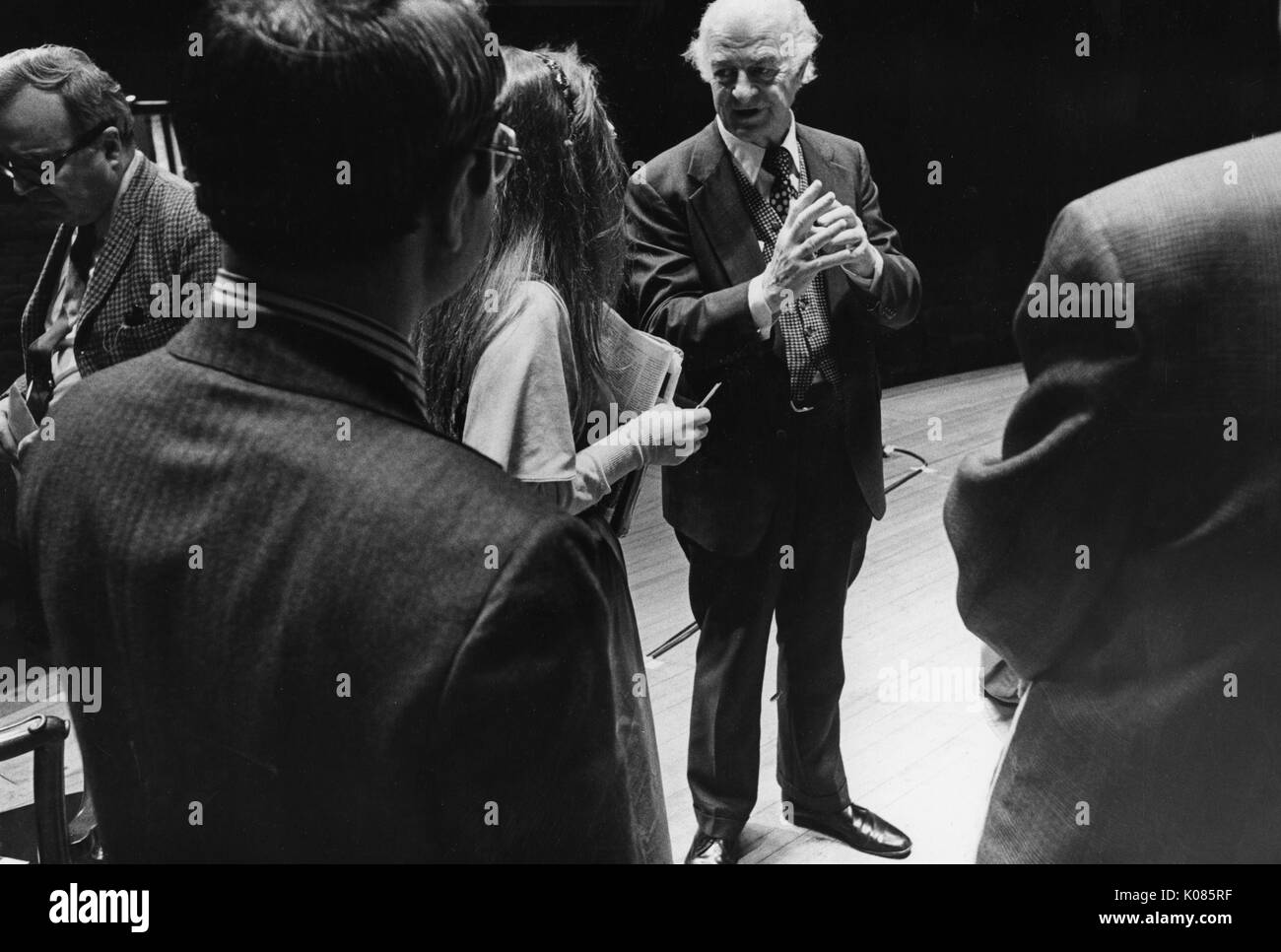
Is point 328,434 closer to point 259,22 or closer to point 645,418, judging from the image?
point 259,22

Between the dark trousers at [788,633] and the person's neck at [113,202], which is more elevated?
the person's neck at [113,202]

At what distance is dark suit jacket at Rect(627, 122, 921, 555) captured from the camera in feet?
7.66

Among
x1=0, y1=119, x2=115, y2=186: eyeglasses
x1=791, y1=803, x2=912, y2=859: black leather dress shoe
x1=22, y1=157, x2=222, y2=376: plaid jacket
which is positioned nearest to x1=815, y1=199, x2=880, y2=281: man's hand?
x1=22, y1=157, x2=222, y2=376: plaid jacket

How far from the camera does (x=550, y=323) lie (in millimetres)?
1646

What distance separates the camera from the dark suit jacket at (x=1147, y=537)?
109 cm

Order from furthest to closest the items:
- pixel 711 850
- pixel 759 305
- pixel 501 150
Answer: pixel 711 850
pixel 759 305
pixel 501 150

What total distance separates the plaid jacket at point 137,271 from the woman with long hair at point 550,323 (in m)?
0.69

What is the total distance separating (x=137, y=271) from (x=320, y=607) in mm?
1528

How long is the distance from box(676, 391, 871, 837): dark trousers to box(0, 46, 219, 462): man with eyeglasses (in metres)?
1.19

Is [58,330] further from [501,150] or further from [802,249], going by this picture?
[501,150]

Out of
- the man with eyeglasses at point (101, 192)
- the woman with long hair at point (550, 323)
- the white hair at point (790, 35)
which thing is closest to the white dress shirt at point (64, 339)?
the man with eyeglasses at point (101, 192)

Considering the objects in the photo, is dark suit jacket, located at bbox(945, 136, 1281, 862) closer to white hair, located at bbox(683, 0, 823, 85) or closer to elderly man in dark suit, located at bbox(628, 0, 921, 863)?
elderly man in dark suit, located at bbox(628, 0, 921, 863)

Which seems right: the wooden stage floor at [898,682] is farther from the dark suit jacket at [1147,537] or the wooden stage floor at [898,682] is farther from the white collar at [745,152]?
the white collar at [745,152]

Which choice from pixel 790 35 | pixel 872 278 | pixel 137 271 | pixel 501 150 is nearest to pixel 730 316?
pixel 872 278
